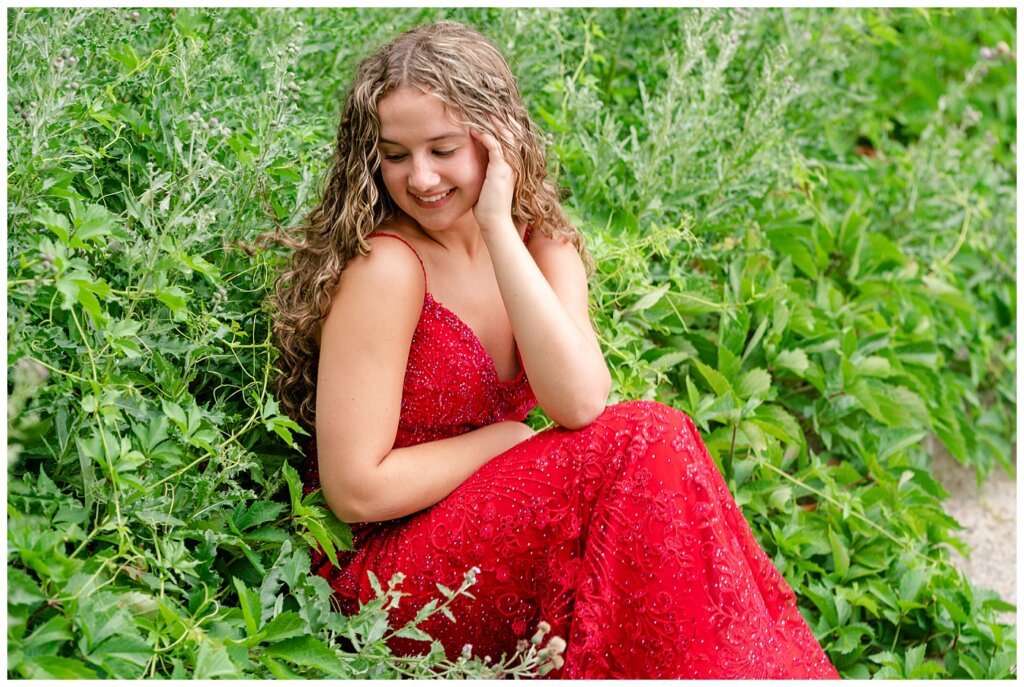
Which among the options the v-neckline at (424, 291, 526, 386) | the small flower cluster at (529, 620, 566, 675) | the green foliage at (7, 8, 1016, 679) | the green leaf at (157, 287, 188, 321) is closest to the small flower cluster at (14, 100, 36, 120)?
the green foliage at (7, 8, 1016, 679)

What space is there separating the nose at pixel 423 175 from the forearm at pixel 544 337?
0.49 ft

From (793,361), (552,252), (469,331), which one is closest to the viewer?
(469,331)

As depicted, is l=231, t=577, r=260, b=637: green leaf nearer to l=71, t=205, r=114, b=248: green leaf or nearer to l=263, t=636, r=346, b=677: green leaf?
l=263, t=636, r=346, b=677: green leaf

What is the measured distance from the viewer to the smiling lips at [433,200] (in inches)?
89.1

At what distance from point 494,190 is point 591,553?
2.47 ft

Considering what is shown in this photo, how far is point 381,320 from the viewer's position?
220 cm

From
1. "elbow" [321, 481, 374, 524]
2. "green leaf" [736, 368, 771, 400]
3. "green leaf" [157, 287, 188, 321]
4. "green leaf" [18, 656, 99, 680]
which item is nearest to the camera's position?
"green leaf" [18, 656, 99, 680]

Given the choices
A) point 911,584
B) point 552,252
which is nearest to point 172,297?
point 552,252

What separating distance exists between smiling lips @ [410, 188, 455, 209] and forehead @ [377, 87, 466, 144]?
0.12 meters

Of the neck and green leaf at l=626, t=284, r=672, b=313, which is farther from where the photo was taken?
green leaf at l=626, t=284, r=672, b=313

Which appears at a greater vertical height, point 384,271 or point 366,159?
point 366,159

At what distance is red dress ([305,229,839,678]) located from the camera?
86.6 inches

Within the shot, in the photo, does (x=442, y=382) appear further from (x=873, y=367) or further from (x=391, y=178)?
(x=873, y=367)

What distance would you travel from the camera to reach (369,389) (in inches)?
86.2
